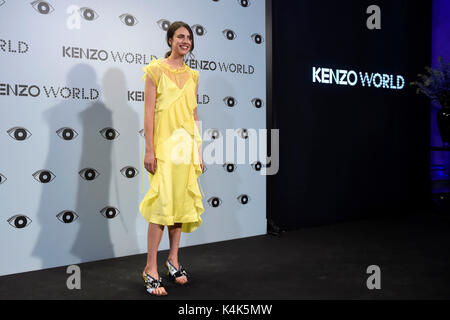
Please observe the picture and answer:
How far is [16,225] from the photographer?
3.15m

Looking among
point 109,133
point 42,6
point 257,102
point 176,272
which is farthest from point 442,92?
point 42,6

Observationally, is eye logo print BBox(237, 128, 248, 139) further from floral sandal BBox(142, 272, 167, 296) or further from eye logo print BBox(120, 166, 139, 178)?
floral sandal BBox(142, 272, 167, 296)

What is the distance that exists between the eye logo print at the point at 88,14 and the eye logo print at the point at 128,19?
0.67ft

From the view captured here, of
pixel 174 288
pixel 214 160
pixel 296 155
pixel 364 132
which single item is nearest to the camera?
pixel 174 288

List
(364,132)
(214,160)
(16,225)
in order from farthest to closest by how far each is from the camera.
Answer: (364,132) → (214,160) → (16,225)

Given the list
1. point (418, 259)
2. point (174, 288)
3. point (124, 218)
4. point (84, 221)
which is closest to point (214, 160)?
point (124, 218)

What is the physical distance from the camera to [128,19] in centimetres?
357

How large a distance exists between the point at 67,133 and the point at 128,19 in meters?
0.97

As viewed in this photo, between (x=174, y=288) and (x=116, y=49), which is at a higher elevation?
(x=116, y=49)

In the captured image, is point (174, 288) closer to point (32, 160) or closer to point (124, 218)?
point (124, 218)

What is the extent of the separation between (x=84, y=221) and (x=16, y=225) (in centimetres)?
46

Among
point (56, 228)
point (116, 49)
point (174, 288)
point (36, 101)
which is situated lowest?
point (174, 288)

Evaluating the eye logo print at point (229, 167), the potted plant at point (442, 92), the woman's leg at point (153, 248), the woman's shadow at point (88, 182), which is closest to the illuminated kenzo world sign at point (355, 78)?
the potted plant at point (442, 92)

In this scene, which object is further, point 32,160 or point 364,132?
point 364,132
